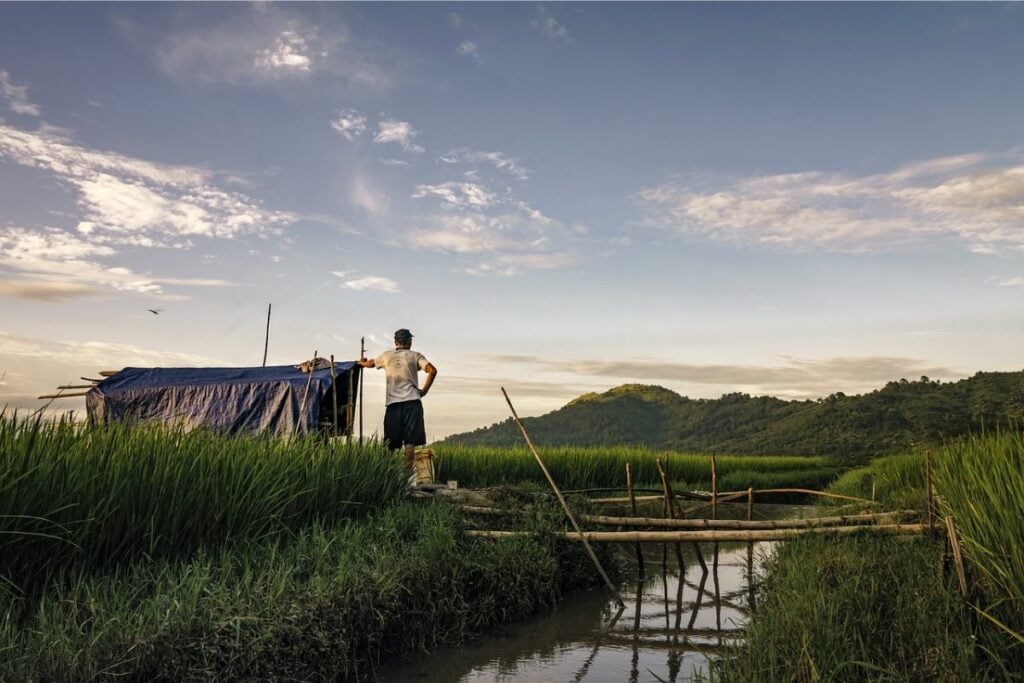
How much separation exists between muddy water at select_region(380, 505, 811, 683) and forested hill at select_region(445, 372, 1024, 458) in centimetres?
1761

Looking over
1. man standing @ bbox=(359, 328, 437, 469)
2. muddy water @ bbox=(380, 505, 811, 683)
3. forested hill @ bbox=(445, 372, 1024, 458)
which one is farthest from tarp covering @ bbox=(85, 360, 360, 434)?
forested hill @ bbox=(445, 372, 1024, 458)

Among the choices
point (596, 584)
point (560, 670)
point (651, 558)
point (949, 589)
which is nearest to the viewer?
point (949, 589)

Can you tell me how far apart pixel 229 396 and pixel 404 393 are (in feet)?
16.6

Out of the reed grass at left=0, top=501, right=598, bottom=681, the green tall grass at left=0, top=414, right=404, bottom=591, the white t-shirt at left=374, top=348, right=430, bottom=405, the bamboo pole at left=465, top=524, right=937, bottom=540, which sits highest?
the white t-shirt at left=374, top=348, right=430, bottom=405

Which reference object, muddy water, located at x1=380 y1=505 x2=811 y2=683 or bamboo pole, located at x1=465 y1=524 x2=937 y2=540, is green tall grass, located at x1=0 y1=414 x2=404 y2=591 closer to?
bamboo pole, located at x1=465 y1=524 x2=937 y2=540

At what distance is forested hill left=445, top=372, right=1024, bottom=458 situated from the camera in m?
43.3

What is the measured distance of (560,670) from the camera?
215 inches

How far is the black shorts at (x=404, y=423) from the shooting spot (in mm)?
9672

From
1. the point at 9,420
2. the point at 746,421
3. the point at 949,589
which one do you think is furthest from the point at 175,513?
the point at 746,421

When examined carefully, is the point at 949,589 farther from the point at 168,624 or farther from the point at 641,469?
the point at 641,469

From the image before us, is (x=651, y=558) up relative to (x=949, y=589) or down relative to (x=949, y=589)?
down

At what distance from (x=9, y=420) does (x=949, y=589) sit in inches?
255

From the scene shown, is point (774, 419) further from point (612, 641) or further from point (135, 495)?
point (135, 495)

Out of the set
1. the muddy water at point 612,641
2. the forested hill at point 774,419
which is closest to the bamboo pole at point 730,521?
the muddy water at point 612,641
